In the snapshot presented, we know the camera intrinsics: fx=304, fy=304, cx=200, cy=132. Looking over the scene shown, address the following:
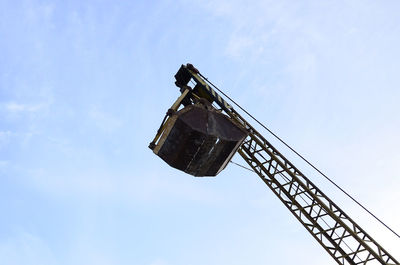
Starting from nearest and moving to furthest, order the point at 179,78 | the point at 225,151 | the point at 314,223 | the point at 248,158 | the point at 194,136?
the point at 194,136 < the point at 225,151 < the point at 314,223 < the point at 248,158 < the point at 179,78

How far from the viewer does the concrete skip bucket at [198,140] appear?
28.2ft

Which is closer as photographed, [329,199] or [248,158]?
[329,199]

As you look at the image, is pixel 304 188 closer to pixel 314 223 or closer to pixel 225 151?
pixel 314 223

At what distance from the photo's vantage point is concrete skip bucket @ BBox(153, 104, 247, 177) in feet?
28.2

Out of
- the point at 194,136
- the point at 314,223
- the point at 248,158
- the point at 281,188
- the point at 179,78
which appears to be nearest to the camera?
the point at 194,136

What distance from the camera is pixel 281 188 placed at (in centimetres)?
1084

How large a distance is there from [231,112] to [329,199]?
4.64m

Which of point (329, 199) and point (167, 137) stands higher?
point (167, 137)

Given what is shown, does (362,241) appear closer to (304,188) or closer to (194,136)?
(304,188)

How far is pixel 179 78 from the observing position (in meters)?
12.7

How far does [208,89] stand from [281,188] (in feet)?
→ 15.1

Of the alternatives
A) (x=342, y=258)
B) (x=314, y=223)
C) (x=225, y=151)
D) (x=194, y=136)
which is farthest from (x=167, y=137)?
(x=342, y=258)

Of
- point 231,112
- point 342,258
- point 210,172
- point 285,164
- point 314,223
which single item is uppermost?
point 231,112

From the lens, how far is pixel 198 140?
28.1 feet
